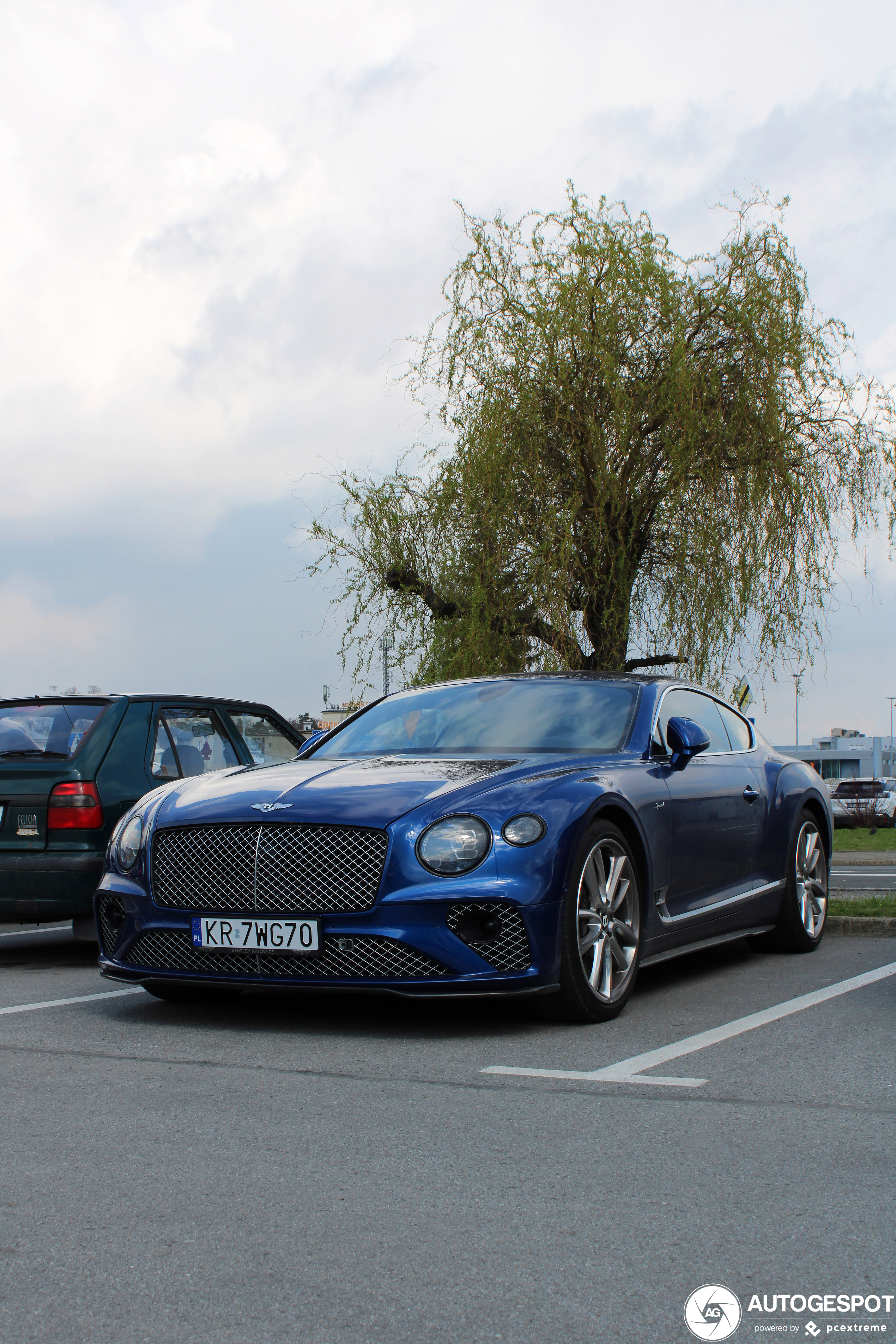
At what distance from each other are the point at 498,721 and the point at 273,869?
1.58 metres

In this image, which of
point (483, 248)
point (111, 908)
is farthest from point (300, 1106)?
point (483, 248)

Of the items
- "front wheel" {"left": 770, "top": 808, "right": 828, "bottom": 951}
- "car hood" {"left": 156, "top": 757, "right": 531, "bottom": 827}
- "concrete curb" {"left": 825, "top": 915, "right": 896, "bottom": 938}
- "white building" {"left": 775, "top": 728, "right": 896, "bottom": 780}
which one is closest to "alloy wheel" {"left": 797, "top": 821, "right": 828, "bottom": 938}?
"front wheel" {"left": 770, "top": 808, "right": 828, "bottom": 951}

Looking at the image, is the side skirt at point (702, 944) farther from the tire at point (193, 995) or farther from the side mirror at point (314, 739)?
the side mirror at point (314, 739)

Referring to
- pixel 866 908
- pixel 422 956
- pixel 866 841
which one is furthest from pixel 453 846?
pixel 866 841

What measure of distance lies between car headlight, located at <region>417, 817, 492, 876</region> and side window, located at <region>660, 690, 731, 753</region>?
176 cm

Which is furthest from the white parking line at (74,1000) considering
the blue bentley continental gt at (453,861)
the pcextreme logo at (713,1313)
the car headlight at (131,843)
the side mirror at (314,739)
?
the pcextreme logo at (713,1313)

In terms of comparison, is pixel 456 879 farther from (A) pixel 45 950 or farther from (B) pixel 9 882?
(A) pixel 45 950

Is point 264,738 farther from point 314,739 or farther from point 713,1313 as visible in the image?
point 713,1313

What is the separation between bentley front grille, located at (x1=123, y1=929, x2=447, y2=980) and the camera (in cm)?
489

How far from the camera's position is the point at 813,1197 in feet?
10.0

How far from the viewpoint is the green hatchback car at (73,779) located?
7242 millimetres

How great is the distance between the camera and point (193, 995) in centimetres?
601

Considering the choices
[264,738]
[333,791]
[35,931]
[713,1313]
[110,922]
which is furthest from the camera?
[35,931]

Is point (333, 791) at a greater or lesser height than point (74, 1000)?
greater
